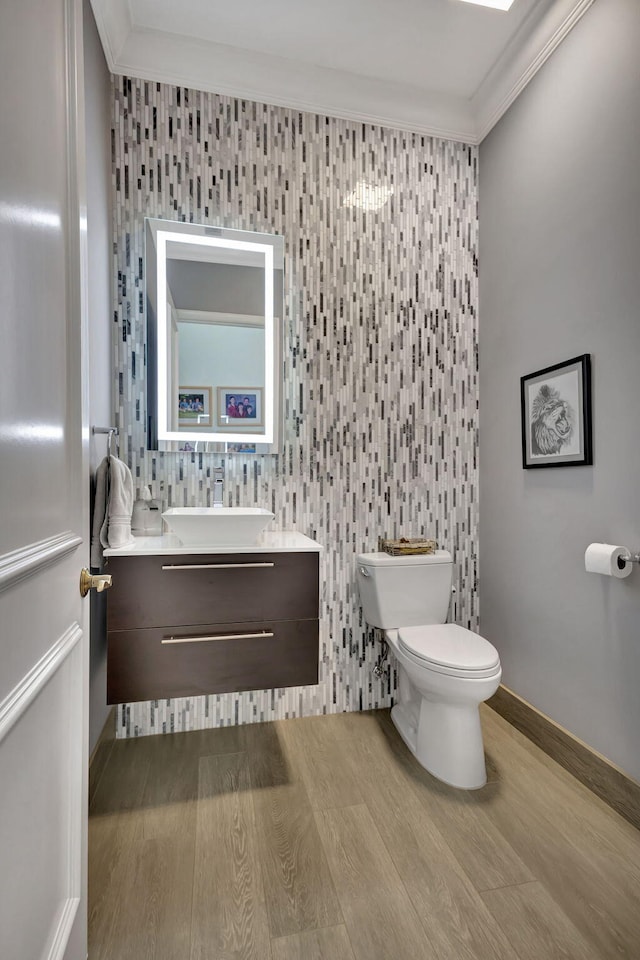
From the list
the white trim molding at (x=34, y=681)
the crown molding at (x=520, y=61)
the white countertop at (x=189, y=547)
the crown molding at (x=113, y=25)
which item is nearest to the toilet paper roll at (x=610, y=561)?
the white countertop at (x=189, y=547)

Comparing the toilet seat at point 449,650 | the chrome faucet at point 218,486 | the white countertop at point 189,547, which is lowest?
the toilet seat at point 449,650

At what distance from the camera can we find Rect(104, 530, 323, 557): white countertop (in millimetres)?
1678

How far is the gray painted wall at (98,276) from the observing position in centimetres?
175

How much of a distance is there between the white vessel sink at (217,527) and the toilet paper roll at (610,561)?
1.11m

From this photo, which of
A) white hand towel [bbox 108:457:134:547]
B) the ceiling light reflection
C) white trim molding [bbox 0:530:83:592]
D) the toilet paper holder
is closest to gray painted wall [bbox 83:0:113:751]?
white hand towel [bbox 108:457:134:547]

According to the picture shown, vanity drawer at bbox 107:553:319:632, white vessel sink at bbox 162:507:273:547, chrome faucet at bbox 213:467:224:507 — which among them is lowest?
vanity drawer at bbox 107:553:319:632

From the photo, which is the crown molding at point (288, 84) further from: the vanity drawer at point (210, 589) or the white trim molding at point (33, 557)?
the white trim molding at point (33, 557)

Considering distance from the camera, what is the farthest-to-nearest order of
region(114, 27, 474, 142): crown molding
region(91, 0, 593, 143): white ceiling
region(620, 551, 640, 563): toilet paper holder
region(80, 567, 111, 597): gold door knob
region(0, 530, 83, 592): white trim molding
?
region(114, 27, 474, 142): crown molding < region(91, 0, 593, 143): white ceiling < region(620, 551, 640, 563): toilet paper holder < region(80, 567, 111, 597): gold door knob < region(0, 530, 83, 592): white trim molding

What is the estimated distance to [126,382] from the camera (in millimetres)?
2105

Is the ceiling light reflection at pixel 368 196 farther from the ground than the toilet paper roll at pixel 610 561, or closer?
farther from the ground

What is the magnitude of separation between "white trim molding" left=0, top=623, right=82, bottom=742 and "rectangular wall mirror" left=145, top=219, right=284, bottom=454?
1273 mm

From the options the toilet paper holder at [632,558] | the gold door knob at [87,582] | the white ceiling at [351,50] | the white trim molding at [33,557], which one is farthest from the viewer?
the white ceiling at [351,50]

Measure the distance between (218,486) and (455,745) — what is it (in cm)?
136

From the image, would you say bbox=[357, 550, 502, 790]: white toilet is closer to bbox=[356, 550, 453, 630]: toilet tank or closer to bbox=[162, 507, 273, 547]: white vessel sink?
bbox=[356, 550, 453, 630]: toilet tank
